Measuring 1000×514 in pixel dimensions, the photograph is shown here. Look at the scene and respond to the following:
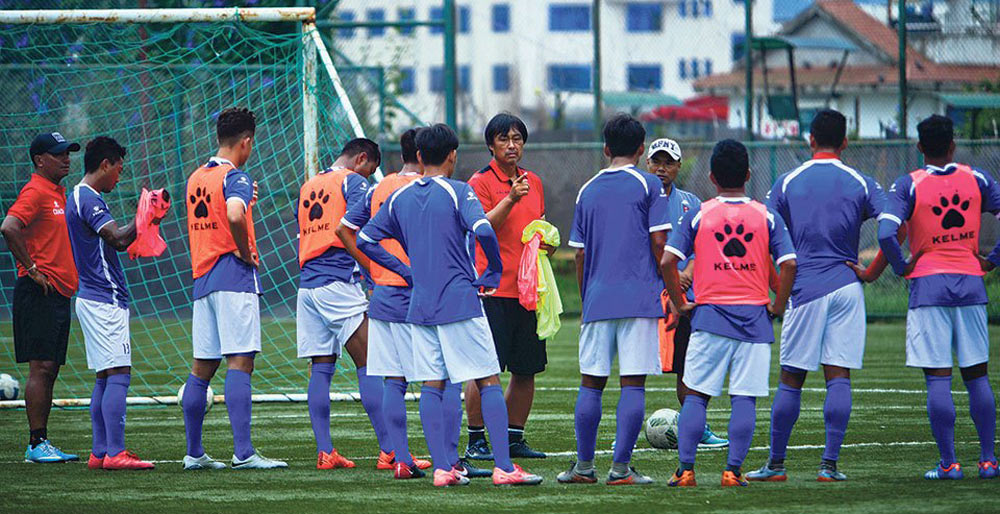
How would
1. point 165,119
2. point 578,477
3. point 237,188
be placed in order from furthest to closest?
point 165,119
point 237,188
point 578,477

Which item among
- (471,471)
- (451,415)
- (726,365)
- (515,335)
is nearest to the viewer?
(726,365)

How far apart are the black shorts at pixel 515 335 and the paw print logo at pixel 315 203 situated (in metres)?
1.21

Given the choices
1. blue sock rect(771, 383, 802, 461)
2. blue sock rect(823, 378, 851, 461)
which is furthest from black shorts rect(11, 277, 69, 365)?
blue sock rect(823, 378, 851, 461)

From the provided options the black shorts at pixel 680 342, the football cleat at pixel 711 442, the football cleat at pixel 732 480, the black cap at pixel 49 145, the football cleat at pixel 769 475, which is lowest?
the football cleat at pixel 711 442

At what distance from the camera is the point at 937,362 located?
764 centimetres

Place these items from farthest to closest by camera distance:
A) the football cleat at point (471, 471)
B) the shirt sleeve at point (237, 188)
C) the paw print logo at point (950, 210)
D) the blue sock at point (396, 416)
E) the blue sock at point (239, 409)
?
1. the blue sock at point (239, 409)
2. the shirt sleeve at point (237, 188)
3. the football cleat at point (471, 471)
4. the blue sock at point (396, 416)
5. the paw print logo at point (950, 210)

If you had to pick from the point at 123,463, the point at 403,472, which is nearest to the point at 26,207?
the point at 123,463

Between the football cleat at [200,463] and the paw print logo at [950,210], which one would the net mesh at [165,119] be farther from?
the paw print logo at [950,210]

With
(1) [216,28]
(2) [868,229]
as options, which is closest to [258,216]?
(1) [216,28]

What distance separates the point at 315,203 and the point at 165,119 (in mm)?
7685

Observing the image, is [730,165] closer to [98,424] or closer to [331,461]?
[331,461]

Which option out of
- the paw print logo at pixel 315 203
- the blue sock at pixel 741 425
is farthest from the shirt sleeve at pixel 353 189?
the blue sock at pixel 741 425

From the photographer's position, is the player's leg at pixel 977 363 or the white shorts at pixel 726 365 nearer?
the white shorts at pixel 726 365

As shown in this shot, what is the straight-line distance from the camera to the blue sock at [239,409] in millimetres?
8539
